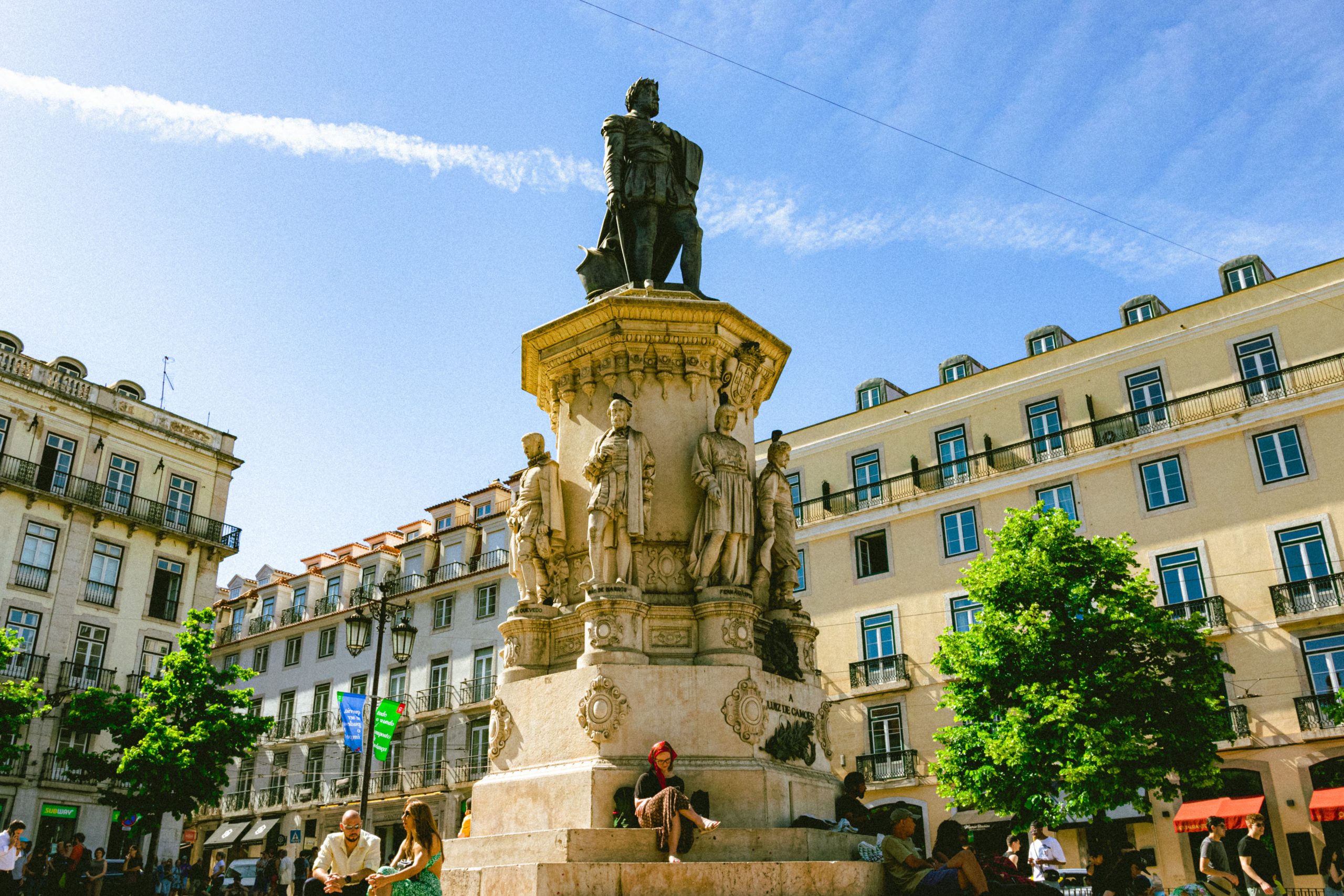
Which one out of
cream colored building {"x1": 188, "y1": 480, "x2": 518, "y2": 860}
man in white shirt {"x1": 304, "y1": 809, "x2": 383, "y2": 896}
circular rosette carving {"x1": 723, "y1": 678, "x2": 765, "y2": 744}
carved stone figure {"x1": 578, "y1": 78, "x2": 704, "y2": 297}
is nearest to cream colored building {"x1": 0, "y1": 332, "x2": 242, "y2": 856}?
cream colored building {"x1": 188, "y1": 480, "x2": 518, "y2": 860}

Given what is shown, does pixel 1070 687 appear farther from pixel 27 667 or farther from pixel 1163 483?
pixel 27 667

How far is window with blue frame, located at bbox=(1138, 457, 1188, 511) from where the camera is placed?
104ft

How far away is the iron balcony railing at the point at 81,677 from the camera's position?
3477 cm

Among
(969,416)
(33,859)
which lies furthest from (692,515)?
(969,416)

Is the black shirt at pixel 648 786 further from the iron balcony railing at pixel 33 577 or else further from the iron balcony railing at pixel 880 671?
the iron balcony railing at pixel 33 577

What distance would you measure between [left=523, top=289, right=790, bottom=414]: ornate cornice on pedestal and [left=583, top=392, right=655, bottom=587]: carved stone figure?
0.75 m

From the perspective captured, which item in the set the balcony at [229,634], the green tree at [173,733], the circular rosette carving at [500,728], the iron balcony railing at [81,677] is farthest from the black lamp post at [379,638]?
the balcony at [229,634]

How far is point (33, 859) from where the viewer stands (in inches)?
869

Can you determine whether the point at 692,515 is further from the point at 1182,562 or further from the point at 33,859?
the point at 1182,562

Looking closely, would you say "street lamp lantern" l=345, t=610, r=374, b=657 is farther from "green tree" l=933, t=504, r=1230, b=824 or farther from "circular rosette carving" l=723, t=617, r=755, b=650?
"green tree" l=933, t=504, r=1230, b=824

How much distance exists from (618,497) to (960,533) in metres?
28.4

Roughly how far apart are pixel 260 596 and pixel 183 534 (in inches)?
742

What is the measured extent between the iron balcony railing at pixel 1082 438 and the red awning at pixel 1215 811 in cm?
1095

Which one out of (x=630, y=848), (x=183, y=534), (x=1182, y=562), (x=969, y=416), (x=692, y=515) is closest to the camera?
(x=630, y=848)
